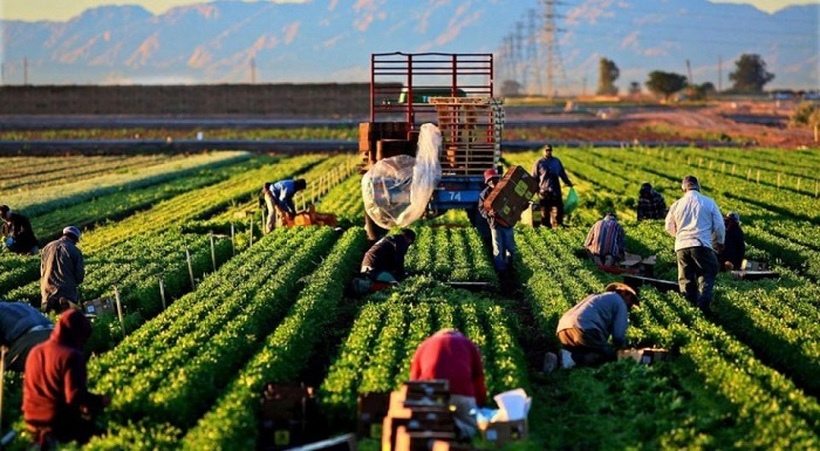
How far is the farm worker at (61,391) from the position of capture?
41.5 ft

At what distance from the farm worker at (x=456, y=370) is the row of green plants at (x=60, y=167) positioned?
34.3m

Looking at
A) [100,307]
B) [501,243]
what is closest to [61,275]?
[100,307]

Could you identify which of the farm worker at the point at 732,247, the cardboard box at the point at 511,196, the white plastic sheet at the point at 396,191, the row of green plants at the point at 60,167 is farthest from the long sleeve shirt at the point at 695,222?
the row of green plants at the point at 60,167

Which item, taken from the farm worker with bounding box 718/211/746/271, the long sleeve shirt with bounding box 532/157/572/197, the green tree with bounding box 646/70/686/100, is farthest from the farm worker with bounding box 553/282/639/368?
the green tree with bounding box 646/70/686/100

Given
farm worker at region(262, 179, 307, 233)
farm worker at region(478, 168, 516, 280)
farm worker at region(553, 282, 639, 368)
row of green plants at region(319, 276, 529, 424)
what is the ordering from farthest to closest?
1. farm worker at region(262, 179, 307, 233)
2. farm worker at region(478, 168, 516, 280)
3. farm worker at region(553, 282, 639, 368)
4. row of green plants at region(319, 276, 529, 424)

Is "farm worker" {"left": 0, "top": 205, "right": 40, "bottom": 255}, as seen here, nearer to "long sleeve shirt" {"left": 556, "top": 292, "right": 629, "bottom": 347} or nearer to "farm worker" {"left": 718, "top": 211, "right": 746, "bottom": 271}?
"farm worker" {"left": 718, "top": 211, "right": 746, "bottom": 271}

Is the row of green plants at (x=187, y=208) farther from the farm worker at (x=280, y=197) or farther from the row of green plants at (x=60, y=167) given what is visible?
the row of green plants at (x=60, y=167)

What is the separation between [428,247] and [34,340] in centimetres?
1149

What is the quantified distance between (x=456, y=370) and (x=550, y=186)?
17.2 meters

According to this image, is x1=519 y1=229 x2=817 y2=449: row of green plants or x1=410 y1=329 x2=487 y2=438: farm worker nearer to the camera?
x1=519 y1=229 x2=817 y2=449: row of green plants

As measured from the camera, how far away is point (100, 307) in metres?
19.3

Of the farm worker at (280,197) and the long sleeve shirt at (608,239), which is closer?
the long sleeve shirt at (608,239)

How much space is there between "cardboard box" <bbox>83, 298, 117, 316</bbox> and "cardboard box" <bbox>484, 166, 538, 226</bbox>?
7.30 m

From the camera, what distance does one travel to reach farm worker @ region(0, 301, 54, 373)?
15.4m
